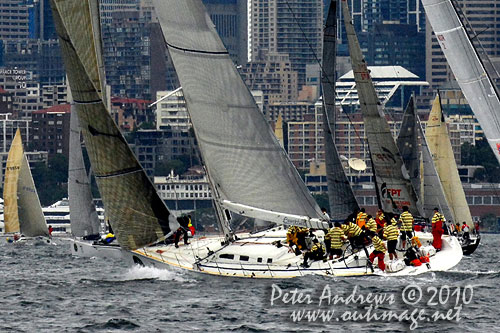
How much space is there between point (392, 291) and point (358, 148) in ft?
489

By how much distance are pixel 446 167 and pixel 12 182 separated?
94.7 ft

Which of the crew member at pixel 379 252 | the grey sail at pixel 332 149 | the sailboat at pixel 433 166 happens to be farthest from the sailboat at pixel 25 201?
the crew member at pixel 379 252

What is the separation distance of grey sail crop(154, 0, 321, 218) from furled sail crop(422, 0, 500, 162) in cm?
450

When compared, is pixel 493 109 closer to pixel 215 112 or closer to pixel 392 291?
pixel 392 291

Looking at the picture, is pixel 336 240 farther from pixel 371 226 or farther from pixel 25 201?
pixel 25 201

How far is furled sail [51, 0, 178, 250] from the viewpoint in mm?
35938

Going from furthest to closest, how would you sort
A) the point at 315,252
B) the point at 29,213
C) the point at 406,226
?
the point at 29,213
the point at 406,226
the point at 315,252

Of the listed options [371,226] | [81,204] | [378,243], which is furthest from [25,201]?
[378,243]

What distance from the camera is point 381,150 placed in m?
44.8

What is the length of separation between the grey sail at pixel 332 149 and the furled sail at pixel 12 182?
33549 mm

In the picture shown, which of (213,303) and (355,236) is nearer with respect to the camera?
(213,303)

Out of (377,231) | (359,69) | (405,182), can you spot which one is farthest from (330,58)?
(377,231)

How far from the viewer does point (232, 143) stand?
118 feet

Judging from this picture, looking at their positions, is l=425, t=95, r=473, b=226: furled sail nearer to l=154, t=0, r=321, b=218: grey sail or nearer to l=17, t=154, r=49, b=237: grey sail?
l=154, t=0, r=321, b=218: grey sail
